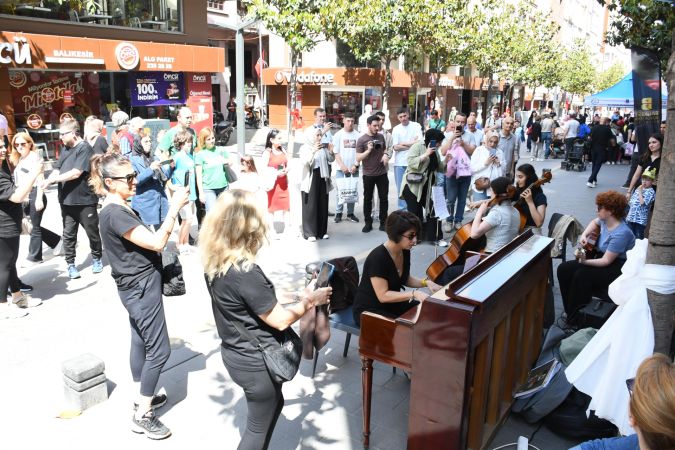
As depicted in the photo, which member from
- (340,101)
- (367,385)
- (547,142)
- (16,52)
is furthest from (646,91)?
(340,101)

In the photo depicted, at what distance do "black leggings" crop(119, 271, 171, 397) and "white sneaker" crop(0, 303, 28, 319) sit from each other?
2.62m

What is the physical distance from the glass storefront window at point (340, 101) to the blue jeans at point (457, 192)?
22030mm

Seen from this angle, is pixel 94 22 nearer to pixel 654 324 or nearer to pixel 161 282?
pixel 161 282

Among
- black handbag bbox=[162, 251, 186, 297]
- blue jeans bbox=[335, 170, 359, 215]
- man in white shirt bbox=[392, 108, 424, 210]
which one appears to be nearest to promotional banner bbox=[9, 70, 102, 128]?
blue jeans bbox=[335, 170, 359, 215]

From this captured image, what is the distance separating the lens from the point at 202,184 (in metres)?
8.02

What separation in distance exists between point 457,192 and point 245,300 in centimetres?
722

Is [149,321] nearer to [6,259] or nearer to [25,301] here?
[6,259]

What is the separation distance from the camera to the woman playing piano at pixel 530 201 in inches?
248

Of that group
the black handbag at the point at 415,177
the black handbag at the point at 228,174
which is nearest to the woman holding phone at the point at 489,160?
the black handbag at the point at 415,177

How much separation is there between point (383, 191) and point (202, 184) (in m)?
2.97

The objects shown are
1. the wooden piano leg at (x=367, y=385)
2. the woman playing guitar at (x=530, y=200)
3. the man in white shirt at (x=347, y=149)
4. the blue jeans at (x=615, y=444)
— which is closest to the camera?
the blue jeans at (x=615, y=444)

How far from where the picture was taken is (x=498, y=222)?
5574 mm

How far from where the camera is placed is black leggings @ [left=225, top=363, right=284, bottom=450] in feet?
9.66

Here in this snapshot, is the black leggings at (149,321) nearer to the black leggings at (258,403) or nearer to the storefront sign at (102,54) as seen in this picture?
the black leggings at (258,403)
